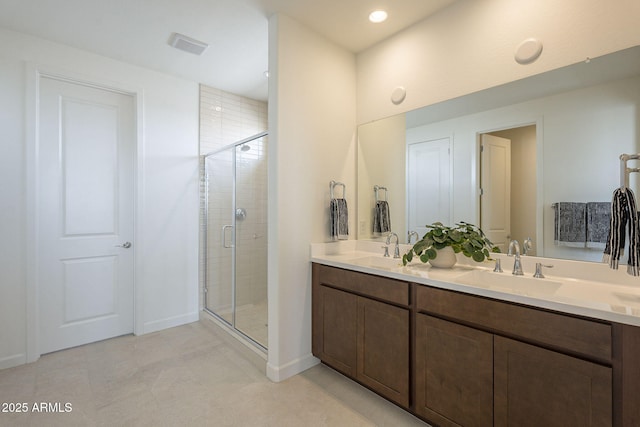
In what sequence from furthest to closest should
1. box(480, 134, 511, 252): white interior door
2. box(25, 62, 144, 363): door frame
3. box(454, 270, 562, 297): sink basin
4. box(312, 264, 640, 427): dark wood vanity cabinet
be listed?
box(25, 62, 144, 363): door frame, box(480, 134, 511, 252): white interior door, box(454, 270, 562, 297): sink basin, box(312, 264, 640, 427): dark wood vanity cabinet

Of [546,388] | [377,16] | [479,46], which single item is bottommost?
[546,388]

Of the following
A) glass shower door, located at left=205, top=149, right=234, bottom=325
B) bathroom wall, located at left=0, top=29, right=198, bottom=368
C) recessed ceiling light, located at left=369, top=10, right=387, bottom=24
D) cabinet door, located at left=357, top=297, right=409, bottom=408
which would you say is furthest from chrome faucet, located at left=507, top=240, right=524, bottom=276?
bathroom wall, located at left=0, top=29, right=198, bottom=368

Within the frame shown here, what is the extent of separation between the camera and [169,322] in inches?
126

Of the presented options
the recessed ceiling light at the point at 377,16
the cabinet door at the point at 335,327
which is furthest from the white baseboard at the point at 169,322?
the recessed ceiling light at the point at 377,16

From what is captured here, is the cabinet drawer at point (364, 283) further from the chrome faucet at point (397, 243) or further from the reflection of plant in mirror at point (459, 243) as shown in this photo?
the chrome faucet at point (397, 243)

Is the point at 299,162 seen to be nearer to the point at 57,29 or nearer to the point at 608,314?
the point at 608,314

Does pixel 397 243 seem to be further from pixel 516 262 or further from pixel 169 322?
→ pixel 169 322

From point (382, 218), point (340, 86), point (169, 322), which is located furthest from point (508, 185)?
point (169, 322)

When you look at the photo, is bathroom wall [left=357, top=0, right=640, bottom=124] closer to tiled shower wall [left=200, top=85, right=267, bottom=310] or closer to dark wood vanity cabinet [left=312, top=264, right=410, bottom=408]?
tiled shower wall [left=200, top=85, right=267, bottom=310]

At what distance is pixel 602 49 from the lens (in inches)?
60.6

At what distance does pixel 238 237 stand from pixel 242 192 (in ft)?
1.55

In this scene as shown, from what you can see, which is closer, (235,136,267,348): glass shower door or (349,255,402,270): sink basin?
(349,255,402,270): sink basin

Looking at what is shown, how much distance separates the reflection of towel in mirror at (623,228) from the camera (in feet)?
4.35

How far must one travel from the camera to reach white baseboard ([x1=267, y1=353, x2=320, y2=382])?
220 centimetres
